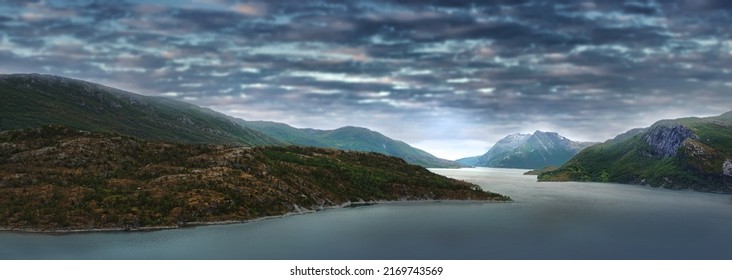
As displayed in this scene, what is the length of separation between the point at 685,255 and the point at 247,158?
155 m

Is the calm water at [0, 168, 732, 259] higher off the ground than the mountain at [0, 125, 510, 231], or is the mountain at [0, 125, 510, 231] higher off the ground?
the mountain at [0, 125, 510, 231]

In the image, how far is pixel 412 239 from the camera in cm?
10594

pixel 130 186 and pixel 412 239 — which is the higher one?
pixel 130 186

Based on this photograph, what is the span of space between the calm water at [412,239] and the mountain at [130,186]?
1027 centimetres

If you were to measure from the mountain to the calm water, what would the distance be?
→ 10271 millimetres

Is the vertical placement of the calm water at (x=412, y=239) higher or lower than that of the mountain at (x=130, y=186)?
lower

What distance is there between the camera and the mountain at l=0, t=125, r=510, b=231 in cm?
12088

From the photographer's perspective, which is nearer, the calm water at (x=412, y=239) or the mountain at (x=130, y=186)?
the calm water at (x=412, y=239)

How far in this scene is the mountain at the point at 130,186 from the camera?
397 feet

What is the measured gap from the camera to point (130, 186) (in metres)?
144

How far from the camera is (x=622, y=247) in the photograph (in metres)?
99.4

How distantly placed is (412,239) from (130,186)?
93322mm

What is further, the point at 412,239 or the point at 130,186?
the point at 130,186
